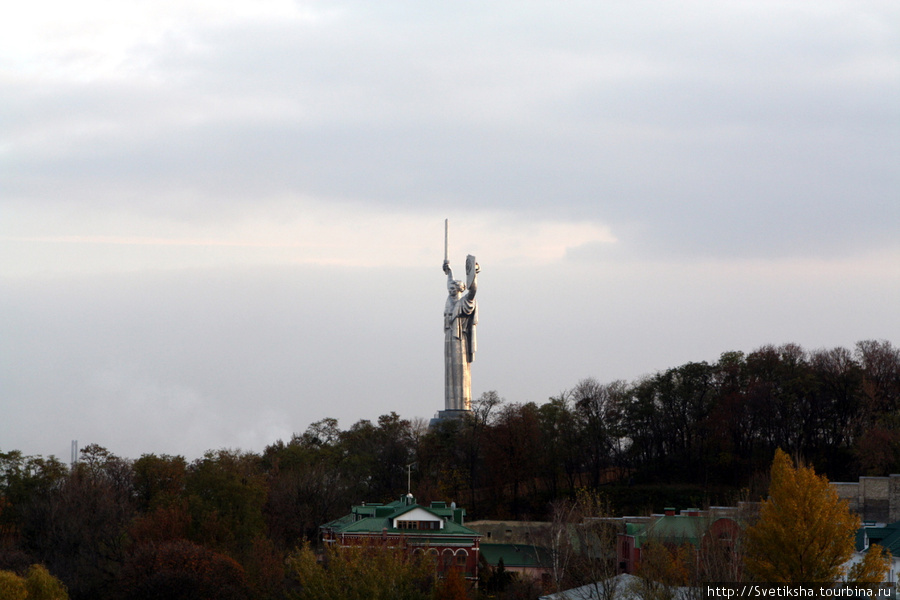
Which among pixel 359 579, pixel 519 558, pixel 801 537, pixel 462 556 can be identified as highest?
pixel 801 537

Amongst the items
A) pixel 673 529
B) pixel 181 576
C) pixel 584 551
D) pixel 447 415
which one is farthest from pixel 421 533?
pixel 447 415

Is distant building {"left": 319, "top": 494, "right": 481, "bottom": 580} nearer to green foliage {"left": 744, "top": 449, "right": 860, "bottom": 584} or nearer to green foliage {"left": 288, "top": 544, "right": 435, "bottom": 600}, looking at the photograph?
green foliage {"left": 288, "top": 544, "right": 435, "bottom": 600}

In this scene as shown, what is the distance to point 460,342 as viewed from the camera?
75.1 m

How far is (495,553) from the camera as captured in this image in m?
60.4

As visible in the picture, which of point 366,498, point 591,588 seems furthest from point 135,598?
point 366,498

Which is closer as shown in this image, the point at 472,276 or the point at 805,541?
the point at 805,541

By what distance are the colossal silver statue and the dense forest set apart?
1.60 metres

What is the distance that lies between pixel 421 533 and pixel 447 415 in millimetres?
21307

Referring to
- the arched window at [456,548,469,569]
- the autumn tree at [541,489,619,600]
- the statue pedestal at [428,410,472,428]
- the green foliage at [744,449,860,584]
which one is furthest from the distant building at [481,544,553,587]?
the green foliage at [744,449,860,584]

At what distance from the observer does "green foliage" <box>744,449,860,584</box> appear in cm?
3700

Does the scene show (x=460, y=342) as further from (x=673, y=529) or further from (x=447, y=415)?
(x=673, y=529)

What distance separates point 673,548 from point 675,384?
20012 millimetres

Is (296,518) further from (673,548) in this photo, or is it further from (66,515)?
(673,548)

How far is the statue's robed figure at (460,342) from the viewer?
246ft
